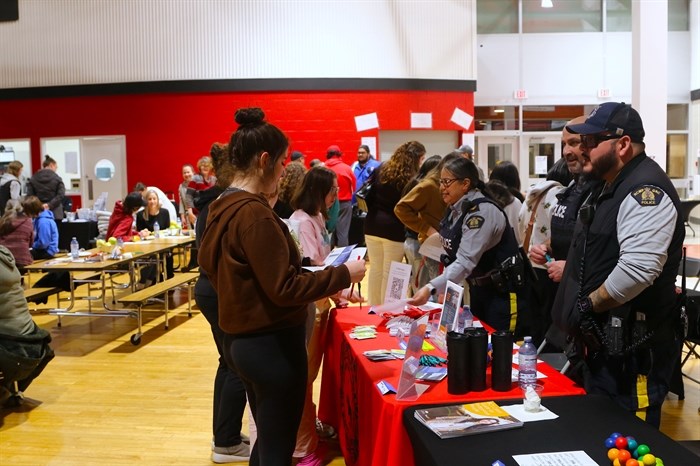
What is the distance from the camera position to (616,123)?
2.44 m

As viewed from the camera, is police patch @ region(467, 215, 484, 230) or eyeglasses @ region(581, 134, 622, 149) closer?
eyeglasses @ region(581, 134, 622, 149)

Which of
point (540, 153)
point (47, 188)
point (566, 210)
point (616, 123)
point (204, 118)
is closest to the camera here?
point (616, 123)

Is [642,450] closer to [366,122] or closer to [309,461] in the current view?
[309,461]

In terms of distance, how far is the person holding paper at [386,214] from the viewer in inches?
223

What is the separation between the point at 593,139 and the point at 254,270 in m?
1.30

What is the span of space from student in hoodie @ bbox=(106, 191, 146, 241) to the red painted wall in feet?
15.2

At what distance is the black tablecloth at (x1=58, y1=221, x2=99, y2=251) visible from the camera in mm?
10344

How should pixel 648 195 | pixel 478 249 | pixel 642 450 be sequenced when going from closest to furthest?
pixel 642 450
pixel 648 195
pixel 478 249

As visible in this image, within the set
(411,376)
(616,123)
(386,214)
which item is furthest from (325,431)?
(386,214)

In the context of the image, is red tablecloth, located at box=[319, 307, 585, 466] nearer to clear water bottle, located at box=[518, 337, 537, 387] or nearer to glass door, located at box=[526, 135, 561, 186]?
clear water bottle, located at box=[518, 337, 537, 387]

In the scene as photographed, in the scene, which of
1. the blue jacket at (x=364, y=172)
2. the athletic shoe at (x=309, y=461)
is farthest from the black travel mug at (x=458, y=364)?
the blue jacket at (x=364, y=172)

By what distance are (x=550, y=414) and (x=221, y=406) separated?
1990 millimetres

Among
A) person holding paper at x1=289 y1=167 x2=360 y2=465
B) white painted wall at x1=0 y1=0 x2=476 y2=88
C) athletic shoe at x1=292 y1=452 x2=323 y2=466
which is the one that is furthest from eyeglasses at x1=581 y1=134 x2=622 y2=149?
white painted wall at x1=0 y1=0 x2=476 y2=88

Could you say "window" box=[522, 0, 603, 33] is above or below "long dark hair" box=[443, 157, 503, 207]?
above
